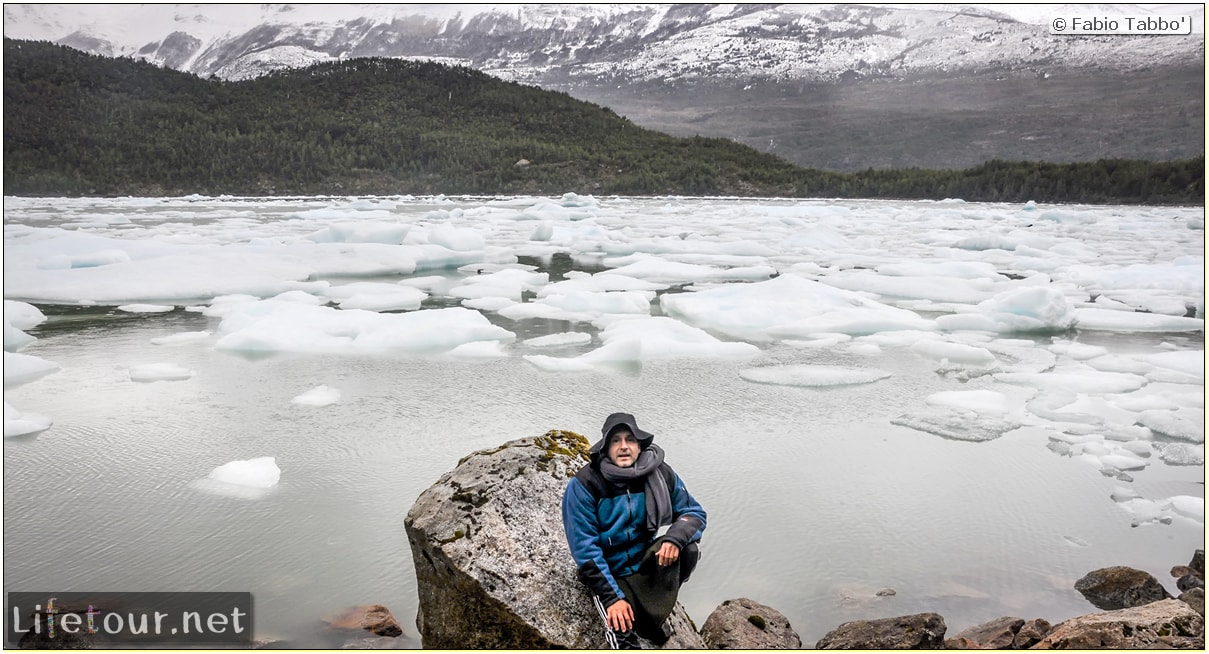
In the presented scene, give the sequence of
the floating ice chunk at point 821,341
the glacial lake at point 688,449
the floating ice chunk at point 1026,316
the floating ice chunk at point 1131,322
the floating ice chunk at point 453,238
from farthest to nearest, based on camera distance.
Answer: the floating ice chunk at point 453,238 < the floating ice chunk at point 1131,322 < the floating ice chunk at point 1026,316 < the floating ice chunk at point 821,341 < the glacial lake at point 688,449

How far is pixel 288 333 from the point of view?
6.44 metres

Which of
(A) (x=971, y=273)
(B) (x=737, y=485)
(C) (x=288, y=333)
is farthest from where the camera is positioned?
(A) (x=971, y=273)

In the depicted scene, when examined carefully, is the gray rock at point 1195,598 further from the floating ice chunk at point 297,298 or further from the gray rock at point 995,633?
the floating ice chunk at point 297,298

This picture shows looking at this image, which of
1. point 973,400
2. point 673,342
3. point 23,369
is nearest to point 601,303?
point 673,342

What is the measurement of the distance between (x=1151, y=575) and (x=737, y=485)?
60.6 inches

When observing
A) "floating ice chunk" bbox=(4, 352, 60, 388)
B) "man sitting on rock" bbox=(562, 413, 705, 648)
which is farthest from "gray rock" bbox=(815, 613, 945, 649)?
"floating ice chunk" bbox=(4, 352, 60, 388)

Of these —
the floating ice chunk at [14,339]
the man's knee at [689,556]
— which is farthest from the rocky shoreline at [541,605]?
the floating ice chunk at [14,339]

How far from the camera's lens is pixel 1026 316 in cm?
746

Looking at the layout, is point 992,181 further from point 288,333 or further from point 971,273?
point 288,333

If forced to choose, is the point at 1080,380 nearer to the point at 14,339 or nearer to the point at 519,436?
the point at 519,436

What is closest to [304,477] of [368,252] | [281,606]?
[281,606]

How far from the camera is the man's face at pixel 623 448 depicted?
2023 mm

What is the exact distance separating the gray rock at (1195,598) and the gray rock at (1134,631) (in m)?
0.28

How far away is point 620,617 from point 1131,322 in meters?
7.46
